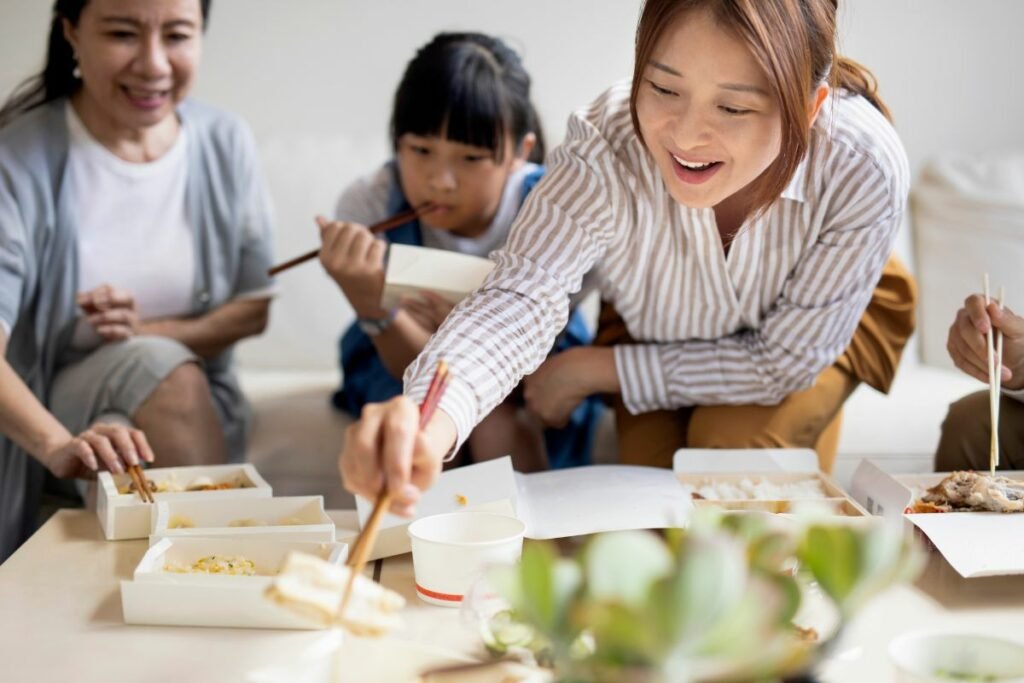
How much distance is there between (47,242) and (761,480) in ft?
3.65

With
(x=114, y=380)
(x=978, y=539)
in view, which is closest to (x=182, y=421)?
(x=114, y=380)

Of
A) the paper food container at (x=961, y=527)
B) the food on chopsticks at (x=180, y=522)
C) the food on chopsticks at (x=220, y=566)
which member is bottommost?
the food on chopsticks at (x=180, y=522)

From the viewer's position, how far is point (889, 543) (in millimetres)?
563

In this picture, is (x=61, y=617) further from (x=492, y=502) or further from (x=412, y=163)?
(x=412, y=163)

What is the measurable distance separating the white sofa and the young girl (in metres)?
0.15

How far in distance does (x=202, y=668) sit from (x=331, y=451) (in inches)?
38.6

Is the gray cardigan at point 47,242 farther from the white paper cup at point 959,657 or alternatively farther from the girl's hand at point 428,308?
the white paper cup at point 959,657

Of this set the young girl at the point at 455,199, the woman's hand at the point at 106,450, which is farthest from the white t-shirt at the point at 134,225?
the woman's hand at the point at 106,450

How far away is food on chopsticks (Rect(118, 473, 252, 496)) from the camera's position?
127 centimetres

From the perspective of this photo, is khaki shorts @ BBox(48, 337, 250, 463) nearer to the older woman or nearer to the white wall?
the older woman

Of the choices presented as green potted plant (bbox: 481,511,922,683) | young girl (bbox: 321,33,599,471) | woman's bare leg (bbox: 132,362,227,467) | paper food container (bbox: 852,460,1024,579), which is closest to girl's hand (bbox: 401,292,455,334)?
young girl (bbox: 321,33,599,471)

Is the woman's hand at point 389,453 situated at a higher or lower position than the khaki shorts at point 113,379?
higher

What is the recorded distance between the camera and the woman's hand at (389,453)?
2.58 feet

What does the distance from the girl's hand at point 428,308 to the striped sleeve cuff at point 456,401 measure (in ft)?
1.88
